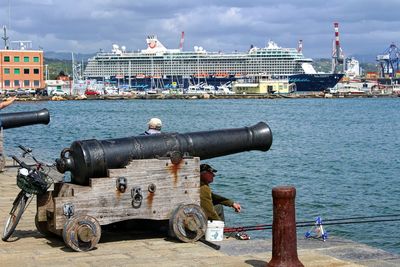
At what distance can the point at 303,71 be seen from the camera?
162 m

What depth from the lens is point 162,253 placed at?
7.30m

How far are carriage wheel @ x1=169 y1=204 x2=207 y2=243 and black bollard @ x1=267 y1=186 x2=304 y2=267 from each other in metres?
1.53

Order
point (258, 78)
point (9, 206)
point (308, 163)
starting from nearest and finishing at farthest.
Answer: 1. point (9, 206)
2. point (308, 163)
3. point (258, 78)

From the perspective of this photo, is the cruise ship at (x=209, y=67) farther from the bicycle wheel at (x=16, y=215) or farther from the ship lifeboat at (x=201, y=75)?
the bicycle wheel at (x=16, y=215)

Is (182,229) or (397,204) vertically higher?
(182,229)

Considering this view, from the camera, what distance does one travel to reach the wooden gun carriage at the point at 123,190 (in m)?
7.29

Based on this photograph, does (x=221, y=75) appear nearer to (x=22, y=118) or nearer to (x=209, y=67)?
(x=209, y=67)

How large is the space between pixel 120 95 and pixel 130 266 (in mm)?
139542

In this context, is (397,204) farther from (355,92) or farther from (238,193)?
(355,92)

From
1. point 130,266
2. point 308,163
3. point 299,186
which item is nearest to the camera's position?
point 130,266

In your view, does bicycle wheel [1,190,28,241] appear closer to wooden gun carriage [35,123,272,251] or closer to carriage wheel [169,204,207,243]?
wooden gun carriage [35,123,272,251]

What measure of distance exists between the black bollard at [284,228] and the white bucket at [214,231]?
5.43 ft

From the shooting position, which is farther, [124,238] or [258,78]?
[258,78]

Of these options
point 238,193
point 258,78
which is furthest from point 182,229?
point 258,78
